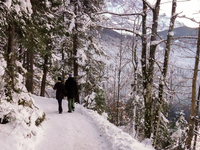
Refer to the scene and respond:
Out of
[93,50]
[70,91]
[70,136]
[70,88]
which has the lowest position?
[70,136]

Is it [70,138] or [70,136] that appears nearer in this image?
[70,138]

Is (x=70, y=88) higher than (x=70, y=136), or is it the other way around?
(x=70, y=88)

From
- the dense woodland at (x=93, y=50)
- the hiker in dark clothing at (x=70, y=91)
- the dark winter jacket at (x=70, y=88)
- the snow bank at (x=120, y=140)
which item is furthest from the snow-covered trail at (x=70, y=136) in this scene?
the dark winter jacket at (x=70, y=88)

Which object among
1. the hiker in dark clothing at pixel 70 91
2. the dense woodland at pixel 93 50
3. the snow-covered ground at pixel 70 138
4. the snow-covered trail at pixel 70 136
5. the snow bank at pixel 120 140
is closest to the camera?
the snow-covered ground at pixel 70 138

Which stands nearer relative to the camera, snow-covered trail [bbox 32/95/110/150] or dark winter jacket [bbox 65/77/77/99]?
snow-covered trail [bbox 32/95/110/150]

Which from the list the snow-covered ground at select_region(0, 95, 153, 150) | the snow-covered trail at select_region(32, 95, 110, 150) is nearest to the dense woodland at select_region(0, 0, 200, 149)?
the snow-covered ground at select_region(0, 95, 153, 150)

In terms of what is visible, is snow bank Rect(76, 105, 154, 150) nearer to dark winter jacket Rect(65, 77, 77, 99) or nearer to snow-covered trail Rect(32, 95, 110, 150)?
snow-covered trail Rect(32, 95, 110, 150)

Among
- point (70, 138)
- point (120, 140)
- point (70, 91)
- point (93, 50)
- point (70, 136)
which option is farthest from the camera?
point (93, 50)

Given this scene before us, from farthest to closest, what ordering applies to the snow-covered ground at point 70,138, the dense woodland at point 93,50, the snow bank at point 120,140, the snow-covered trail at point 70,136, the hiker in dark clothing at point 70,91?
the hiker in dark clothing at point 70,91, the dense woodland at point 93,50, the snow-covered trail at point 70,136, the snow bank at point 120,140, the snow-covered ground at point 70,138

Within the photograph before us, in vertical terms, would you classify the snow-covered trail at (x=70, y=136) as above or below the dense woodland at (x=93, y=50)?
below

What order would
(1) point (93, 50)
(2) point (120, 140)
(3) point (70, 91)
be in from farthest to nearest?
(1) point (93, 50) → (3) point (70, 91) → (2) point (120, 140)

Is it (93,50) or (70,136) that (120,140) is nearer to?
(70,136)

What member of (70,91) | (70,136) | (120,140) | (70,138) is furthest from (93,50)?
(120,140)

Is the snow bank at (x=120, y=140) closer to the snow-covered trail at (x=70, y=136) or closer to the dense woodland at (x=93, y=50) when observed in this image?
the snow-covered trail at (x=70, y=136)
